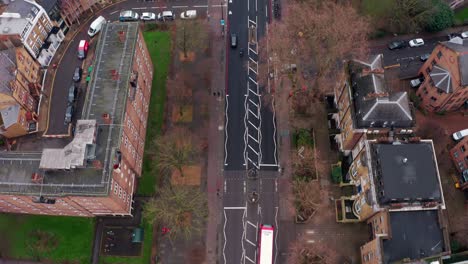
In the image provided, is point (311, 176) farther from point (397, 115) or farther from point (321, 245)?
point (397, 115)

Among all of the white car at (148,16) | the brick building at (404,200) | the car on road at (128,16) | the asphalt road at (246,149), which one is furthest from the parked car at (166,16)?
the brick building at (404,200)

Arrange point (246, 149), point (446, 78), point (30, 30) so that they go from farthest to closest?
point (30, 30)
point (246, 149)
point (446, 78)

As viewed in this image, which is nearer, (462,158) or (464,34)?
(462,158)

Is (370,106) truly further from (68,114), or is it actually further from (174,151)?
(68,114)

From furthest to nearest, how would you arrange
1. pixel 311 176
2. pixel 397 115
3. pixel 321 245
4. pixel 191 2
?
1. pixel 191 2
2. pixel 311 176
3. pixel 321 245
4. pixel 397 115

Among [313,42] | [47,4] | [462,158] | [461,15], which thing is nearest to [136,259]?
[313,42]

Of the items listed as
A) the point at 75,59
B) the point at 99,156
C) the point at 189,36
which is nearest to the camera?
the point at 99,156

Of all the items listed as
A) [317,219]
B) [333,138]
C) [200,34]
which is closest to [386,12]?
[333,138]
